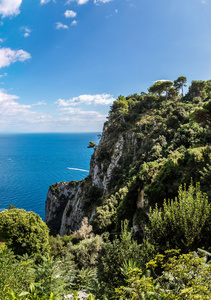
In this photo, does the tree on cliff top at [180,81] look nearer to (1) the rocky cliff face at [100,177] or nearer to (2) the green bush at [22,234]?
(1) the rocky cliff face at [100,177]

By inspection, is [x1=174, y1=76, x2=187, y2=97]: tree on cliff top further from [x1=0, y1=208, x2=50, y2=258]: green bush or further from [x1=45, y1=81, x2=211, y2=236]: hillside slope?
[x1=0, y1=208, x2=50, y2=258]: green bush

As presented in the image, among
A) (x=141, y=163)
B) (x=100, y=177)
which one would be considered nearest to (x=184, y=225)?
(x=141, y=163)

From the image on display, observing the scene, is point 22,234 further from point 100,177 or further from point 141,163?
point 100,177

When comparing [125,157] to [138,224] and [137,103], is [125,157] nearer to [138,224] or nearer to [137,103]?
[137,103]

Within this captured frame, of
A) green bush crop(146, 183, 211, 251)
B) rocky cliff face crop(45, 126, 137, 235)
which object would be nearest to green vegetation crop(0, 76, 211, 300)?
green bush crop(146, 183, 211, 251)

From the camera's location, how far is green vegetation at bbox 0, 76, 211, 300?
12.2ft

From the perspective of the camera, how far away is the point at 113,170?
36719 millimetres

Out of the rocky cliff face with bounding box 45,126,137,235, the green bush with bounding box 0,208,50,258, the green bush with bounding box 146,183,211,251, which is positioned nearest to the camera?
the green bush with bounding box 146,183,211,251

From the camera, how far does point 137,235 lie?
41.9 feet

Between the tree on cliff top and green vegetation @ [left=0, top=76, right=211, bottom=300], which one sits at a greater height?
the tree on cliff top

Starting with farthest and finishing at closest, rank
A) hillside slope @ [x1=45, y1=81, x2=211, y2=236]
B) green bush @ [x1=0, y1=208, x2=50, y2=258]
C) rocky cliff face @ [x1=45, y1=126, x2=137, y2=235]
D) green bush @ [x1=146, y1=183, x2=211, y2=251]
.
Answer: rocky cliff face @ [x1=45, y1=126, x2=137, y2=235] → green bush @ [x1=0, y1=208, x2=50, y2=258] → hillside slope @ [x1=45, y1=81, x2=211, y2=236] → green bush @ [x1=146, y1=183, x2=211, y2=251]

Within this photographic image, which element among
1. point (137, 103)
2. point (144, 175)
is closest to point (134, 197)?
point (144, 175)

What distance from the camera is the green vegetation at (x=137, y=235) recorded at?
3709mm

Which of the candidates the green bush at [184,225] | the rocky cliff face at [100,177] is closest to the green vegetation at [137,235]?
the green bush at [184,225]
